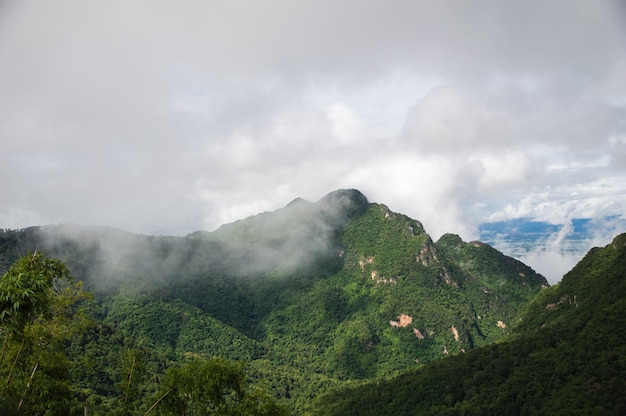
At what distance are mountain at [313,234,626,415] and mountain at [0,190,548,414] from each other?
25740 mm

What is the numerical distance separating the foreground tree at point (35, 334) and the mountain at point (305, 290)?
7518cm

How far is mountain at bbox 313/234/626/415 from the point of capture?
176 feet

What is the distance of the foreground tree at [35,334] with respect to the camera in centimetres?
1354

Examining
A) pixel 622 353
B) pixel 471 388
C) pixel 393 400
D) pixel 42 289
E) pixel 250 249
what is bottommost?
pixel 393 400

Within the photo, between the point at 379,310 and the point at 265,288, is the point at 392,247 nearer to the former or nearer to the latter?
the point at 379,310

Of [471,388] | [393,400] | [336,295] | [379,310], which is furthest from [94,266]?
[471,388]

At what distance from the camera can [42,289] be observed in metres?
14.0

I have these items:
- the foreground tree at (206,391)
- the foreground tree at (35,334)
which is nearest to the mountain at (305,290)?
the foreground tree at (35,334)

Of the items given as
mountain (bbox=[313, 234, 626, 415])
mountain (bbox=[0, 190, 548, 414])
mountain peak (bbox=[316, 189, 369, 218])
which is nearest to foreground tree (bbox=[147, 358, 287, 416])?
mountain (bbox=[313, 234, 626, 415])

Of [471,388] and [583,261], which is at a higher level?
[583,261]

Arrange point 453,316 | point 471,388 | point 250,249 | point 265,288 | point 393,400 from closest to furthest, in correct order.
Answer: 1. point 471,388
2. point 393,400
3. point 453,316
4. point 265,288
5. point 250,249

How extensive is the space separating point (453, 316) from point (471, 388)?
64938mm

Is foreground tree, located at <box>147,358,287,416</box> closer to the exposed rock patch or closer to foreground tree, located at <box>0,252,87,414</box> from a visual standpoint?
foreground tree, located at <box>0,252,87,414</box>

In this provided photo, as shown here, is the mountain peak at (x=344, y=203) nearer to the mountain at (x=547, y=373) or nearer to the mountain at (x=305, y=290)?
the mountain at (x=305, y=290)
